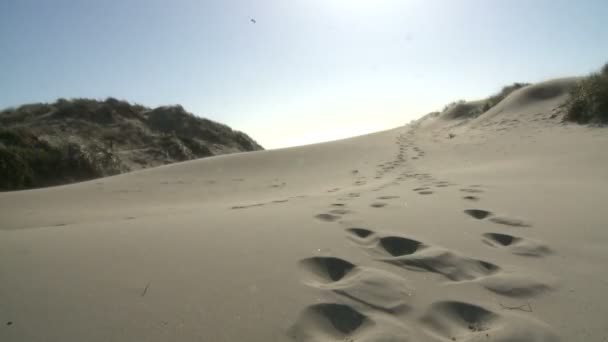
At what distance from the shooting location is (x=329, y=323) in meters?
1.10

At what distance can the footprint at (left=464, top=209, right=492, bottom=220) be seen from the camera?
2204 mm

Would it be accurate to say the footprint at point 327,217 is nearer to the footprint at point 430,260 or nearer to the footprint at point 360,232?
the footprint at point 360,232

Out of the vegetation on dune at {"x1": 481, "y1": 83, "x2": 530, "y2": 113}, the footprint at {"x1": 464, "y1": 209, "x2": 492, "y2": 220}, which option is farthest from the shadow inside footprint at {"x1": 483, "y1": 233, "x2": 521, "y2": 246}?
the vegetation on dune at {"x1": 481, "y1": 83, "x2": 530, "y2": 113}

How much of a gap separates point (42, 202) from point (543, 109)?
1017cm

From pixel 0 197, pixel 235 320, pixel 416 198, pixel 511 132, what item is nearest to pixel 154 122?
pixel 0 197

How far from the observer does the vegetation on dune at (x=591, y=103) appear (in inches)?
244

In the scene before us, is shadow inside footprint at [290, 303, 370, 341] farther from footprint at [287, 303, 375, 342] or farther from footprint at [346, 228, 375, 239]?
footprint at [346, 228, 375, 239]

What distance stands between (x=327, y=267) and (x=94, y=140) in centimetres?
1256

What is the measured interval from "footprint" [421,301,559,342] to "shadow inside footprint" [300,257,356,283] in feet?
1.31

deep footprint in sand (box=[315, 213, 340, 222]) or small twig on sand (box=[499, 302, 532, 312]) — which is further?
deep footprint in sand (box=[315, 213, 340, 222])

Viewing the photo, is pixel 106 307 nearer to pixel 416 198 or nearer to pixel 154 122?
pixel 416 198

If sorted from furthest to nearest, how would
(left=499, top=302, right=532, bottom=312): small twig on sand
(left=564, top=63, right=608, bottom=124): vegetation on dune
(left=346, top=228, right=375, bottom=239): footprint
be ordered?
(left=564, top=63, right=608, bottom=124): vegetation on dune < (left=346, top=228, right=375, bottom=239): footprint < (left=499, top=302, right=532, bottom=312): small twig on sand

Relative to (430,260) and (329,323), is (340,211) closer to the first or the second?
(430,260)

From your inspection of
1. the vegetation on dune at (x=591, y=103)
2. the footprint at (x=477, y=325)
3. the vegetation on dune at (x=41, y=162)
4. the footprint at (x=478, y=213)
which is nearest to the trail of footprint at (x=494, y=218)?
the footprint at (x=478, y=213)
